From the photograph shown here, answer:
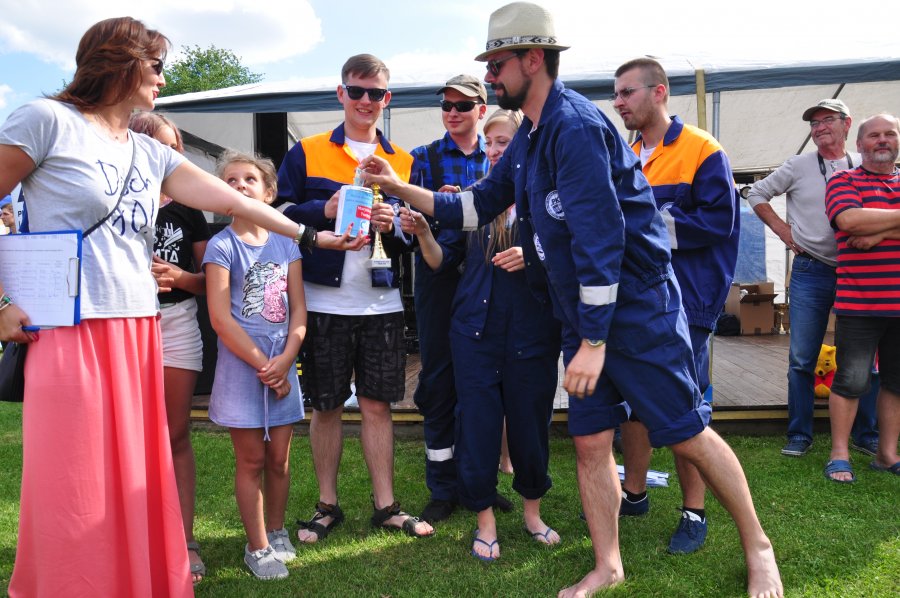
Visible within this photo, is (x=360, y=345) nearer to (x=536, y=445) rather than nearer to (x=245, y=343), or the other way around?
(x=245, y=343)

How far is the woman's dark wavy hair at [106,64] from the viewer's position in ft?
6.24

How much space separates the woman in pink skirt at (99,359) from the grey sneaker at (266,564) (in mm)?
545

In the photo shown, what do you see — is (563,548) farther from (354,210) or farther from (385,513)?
(354,210)

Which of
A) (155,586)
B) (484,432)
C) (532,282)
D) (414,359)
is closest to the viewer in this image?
(155,586)

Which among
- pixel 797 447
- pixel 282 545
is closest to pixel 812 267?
pixel 797 447

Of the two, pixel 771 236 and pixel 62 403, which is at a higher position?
pixel 771 236

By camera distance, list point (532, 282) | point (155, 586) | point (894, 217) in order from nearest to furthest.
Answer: point (155, 586) → point (532, 282) → point (894, 217)

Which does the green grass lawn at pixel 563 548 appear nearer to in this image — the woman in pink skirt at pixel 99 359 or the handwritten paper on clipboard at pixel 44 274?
the woman in pink skirt at pixel 99 359

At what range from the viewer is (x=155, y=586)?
82.0 inches

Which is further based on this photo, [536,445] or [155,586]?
[536,445]

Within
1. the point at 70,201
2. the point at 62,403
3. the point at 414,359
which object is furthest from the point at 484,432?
the point at 414,359

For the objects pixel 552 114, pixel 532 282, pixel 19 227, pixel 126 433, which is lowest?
pixel 126 433

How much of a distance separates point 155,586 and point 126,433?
536mm

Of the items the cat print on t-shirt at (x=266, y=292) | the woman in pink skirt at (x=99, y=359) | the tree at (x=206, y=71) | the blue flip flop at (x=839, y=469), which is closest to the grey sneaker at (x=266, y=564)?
the woman in pink skirt at (x=99, y=359)
